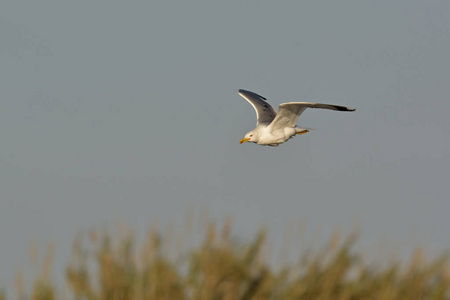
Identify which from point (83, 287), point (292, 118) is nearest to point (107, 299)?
point (83, 287)

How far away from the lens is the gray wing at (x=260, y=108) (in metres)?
22.8

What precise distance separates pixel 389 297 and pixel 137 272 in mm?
3400

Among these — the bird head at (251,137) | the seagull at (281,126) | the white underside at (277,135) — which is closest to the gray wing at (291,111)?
the seagull at (281,126)

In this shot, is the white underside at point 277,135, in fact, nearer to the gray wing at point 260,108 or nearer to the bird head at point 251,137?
the bird head at point 251,137

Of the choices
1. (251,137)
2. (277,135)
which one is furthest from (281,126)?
(251,137)

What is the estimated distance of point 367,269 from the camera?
1124 centimetres

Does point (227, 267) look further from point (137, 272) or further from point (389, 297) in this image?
point (389, 297)

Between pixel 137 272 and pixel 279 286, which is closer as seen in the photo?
pixel 137 272

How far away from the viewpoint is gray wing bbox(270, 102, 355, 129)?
63.0 feet

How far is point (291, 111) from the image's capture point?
2028 cm

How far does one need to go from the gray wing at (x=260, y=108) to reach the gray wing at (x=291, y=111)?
1.76 m

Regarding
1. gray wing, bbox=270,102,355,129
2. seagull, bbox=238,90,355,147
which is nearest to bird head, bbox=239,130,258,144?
seagull, bbox=238,90,355,147

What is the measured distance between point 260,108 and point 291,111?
3324 millimetres

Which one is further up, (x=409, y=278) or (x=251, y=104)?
(x=251, y=104)
